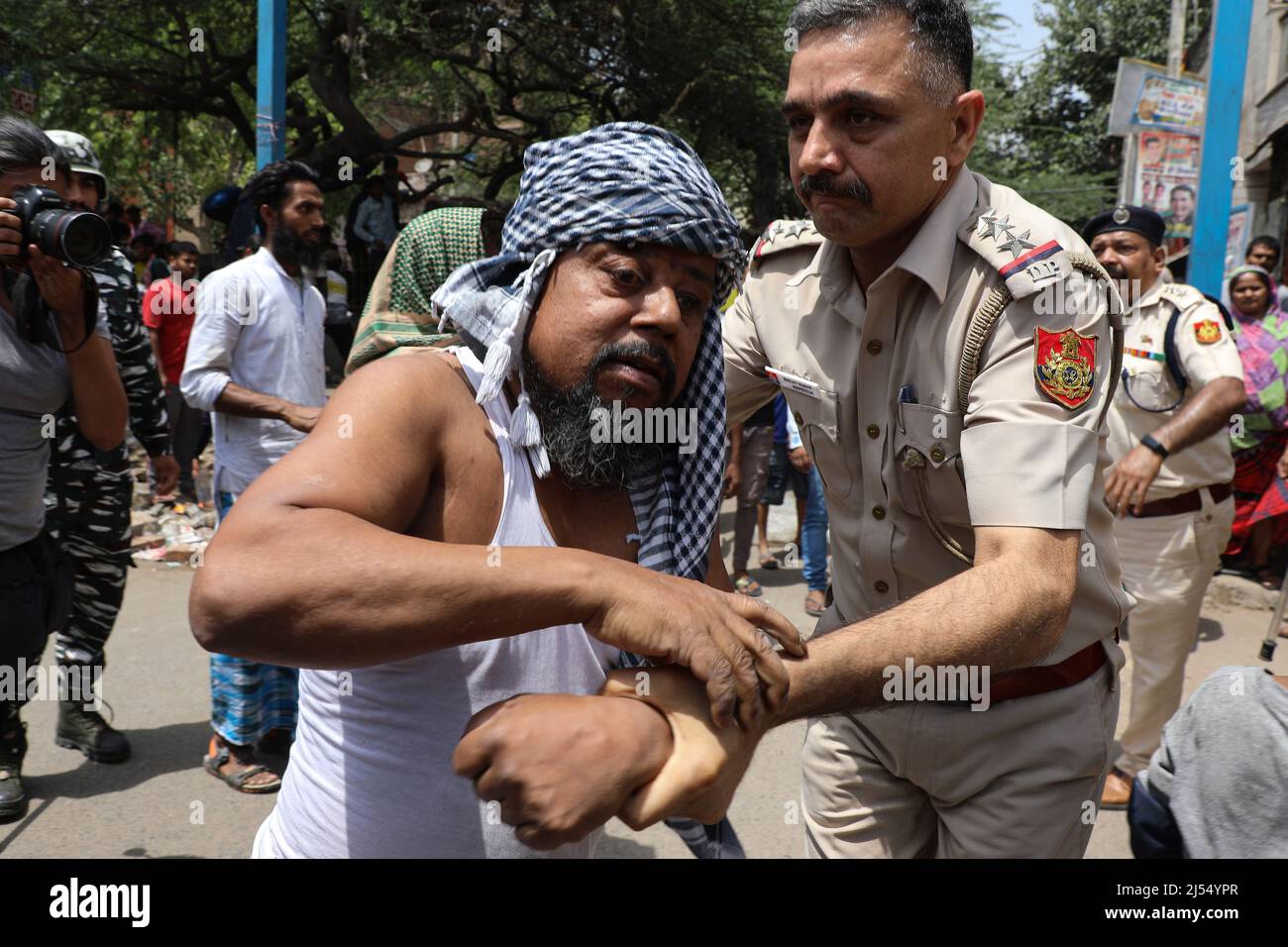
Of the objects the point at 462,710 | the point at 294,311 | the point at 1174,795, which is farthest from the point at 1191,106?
the point at 462,710

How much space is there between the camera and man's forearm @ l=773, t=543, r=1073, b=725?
1.53 m

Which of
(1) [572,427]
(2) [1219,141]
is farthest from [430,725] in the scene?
(2) [1219,141]

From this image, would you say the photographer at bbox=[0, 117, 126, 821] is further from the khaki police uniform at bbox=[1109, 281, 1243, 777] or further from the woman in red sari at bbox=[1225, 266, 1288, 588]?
the woman in red sari at bbox=[1225, 266, 1288, 588]

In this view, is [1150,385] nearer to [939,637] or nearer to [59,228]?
[939,637]

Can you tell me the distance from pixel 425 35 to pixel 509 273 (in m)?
11.8

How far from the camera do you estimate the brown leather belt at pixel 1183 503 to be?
4234 millimetres

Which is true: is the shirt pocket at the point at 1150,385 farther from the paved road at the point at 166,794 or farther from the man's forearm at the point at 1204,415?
the paved road at the point at 166,794

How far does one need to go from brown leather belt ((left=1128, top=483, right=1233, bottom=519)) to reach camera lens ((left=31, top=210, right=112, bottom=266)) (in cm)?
394

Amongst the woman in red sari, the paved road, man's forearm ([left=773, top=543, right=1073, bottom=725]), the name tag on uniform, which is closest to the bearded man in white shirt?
the paved road

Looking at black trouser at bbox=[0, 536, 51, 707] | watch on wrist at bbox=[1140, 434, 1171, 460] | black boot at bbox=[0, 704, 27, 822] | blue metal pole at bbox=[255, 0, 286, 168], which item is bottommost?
black boot at bbox=[0, 704, 27, 822]

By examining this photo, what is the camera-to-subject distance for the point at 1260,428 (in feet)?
24.2

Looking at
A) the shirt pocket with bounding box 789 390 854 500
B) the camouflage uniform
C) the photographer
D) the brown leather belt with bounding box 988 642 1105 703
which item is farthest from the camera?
the camouflage uniform

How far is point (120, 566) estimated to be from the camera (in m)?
4.13

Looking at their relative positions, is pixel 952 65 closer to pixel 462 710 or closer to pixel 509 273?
pixel 509 273
